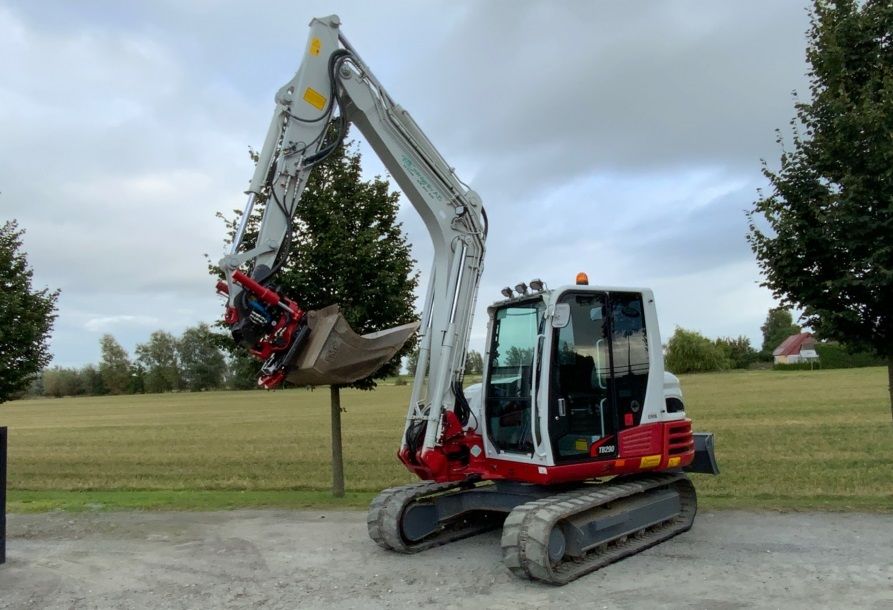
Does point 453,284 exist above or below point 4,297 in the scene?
below

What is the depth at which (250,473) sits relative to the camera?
16641 millimetres

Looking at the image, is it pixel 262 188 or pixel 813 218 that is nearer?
pixel 262 188

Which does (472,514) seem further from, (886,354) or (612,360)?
(886,354)

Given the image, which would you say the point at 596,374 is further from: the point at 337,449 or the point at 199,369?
the point at 199,369

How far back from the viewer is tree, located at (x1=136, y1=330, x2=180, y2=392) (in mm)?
105125

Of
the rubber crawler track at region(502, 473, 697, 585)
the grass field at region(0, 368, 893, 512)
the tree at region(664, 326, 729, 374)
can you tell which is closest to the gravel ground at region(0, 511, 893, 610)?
the rubber crawler track at region(502, 473, 697, 585)

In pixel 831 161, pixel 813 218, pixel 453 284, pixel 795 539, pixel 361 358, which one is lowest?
pixel 795 539

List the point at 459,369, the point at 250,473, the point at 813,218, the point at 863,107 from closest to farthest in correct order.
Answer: the point at 459,369, the point at 863,107, the point at 813,218, the point at 250,473

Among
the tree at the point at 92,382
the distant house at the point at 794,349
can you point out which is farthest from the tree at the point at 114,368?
the distant house at the point at 794,349

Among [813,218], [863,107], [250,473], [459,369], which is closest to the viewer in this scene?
[459,369]

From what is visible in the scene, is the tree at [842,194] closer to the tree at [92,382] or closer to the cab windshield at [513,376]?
the cab windshield at [513,376]

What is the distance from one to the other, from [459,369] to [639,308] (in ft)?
7.11

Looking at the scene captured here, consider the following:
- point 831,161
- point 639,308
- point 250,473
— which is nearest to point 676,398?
point 639,308

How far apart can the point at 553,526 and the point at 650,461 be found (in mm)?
1827
